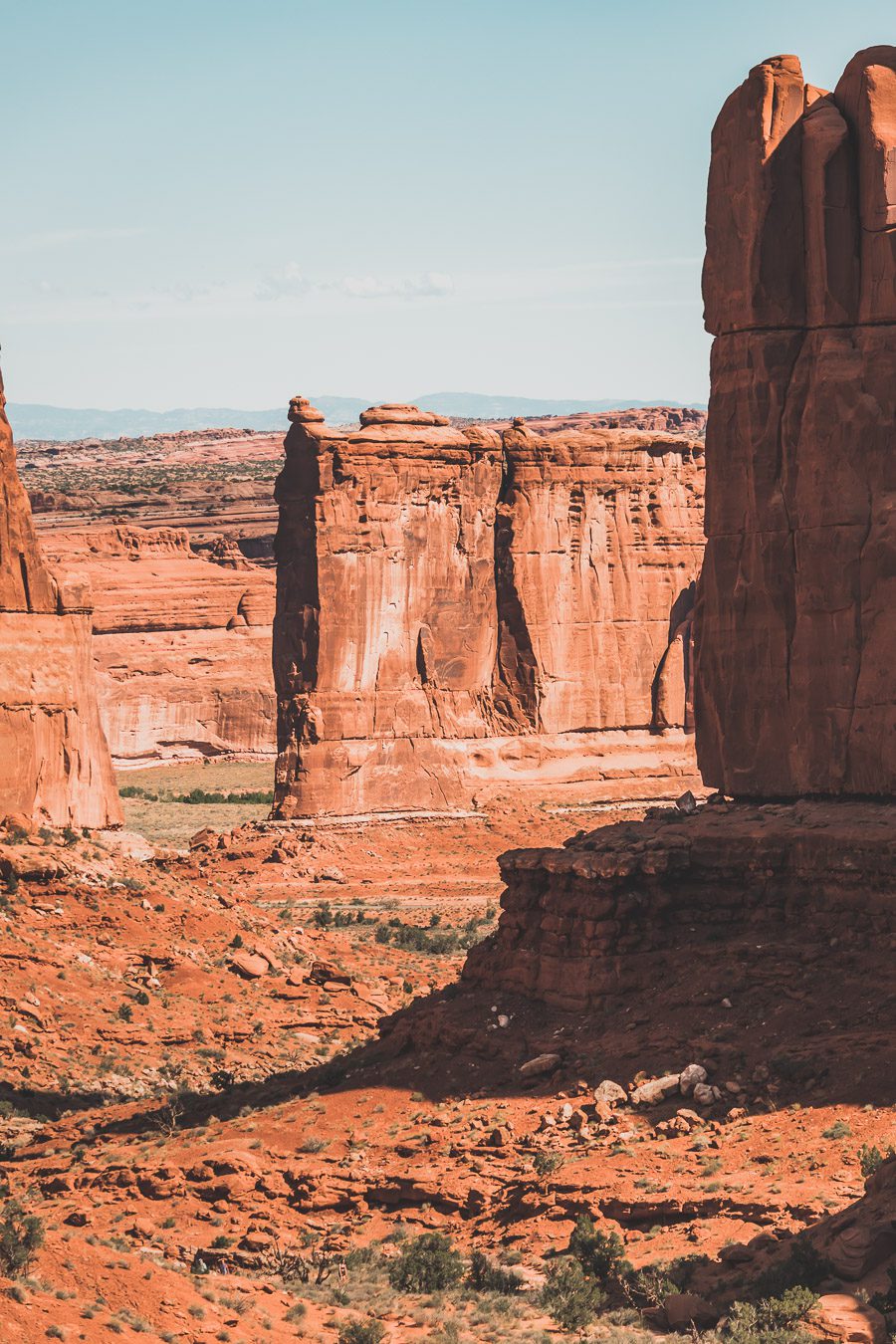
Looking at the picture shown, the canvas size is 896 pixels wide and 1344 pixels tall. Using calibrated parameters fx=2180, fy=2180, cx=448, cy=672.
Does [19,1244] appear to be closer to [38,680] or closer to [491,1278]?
[491,1278]

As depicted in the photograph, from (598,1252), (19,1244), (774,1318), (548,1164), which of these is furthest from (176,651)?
(774,1318)

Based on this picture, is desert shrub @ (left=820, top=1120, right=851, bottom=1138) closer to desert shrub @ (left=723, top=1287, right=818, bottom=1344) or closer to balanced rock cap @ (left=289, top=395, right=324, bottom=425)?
desert shrub @ (left=723, top=1287, right=818, bottom=1344)

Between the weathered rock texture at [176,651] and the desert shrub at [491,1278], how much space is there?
2823 inches

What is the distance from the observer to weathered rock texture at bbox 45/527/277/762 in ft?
300

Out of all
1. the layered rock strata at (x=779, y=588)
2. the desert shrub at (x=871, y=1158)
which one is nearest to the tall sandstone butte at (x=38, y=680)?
the layered rock strata at (x=779, y=588)

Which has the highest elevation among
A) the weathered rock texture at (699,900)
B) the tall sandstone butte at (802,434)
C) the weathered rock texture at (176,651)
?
the tall sandstone butte at (802,434)

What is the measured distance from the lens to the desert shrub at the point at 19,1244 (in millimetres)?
16016

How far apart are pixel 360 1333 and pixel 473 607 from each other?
40.1 m

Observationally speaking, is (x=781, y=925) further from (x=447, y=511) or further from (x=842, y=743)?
(x=447, y=511)

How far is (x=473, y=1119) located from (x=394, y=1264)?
9.27 feet

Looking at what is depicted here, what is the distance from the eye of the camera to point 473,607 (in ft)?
183

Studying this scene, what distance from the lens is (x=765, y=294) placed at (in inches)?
910

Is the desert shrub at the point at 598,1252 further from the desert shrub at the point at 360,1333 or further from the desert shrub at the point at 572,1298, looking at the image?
the desert shrub at the point at 360,1333

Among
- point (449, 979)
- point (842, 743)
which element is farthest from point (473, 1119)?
point (449, 979)
